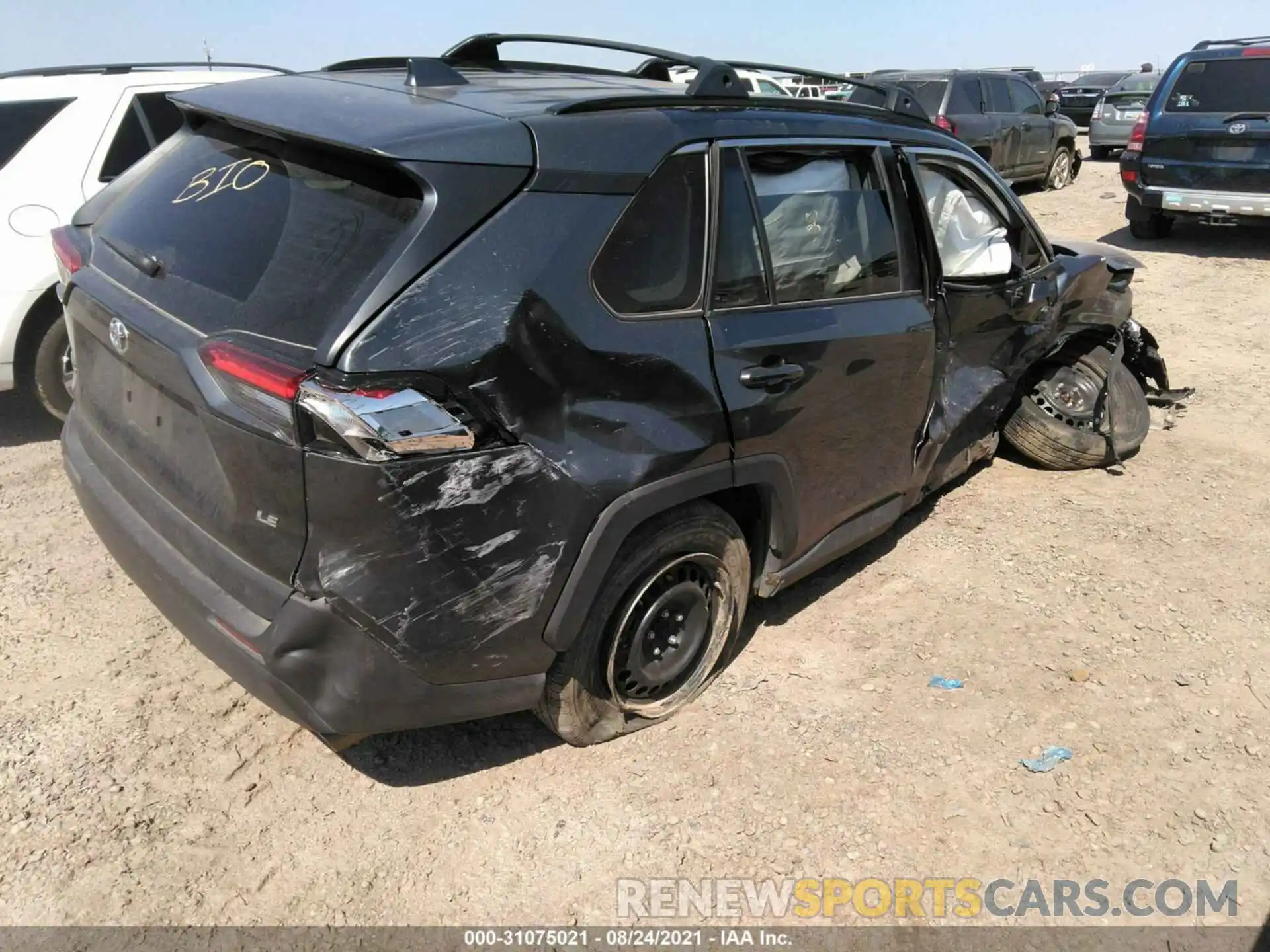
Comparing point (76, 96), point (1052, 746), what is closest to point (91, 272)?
point (76, 96)

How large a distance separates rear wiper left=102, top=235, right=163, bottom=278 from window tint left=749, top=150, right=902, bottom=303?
1675 millimetres

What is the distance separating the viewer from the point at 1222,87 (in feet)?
31.4

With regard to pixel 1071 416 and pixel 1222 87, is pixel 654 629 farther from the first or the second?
pixel 1222 87

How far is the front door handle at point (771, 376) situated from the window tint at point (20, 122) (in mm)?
4140

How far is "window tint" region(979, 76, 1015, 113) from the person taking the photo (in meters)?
13.5

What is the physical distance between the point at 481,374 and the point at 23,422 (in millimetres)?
4294

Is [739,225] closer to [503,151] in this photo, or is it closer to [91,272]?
[503,151]

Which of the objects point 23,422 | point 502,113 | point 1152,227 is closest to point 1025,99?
point 1152,227

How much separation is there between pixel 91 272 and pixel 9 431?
296 centimetres

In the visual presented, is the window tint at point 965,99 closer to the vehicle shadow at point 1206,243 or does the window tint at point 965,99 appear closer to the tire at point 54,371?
the vehicle shadow at point 1206,243

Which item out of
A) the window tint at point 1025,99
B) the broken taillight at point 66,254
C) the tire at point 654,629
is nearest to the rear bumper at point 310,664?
the tire at point 654,629

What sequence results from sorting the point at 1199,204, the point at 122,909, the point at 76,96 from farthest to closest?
the point at 1199,204
the point at 76,96
the point at 122,909

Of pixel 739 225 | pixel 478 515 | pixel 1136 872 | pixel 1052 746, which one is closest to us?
A: pixel 478 515

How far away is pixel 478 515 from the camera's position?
2.22 m
